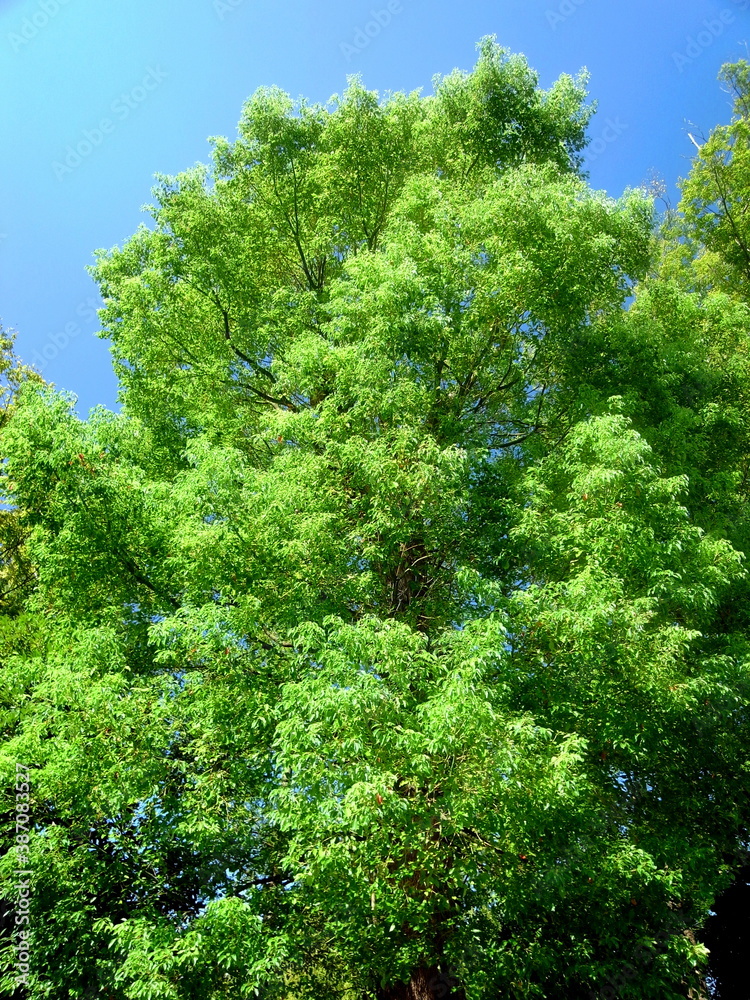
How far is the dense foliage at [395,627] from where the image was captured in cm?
676

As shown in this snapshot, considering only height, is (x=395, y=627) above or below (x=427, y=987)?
above

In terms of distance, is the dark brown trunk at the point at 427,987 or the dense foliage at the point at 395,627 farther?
the dark brown trunk at the point at 427,987

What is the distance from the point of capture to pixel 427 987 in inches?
314

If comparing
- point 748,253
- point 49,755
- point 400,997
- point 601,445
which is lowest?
point 400,997

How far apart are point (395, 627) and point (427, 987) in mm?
4081

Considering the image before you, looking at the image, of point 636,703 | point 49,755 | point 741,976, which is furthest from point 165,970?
point 741,976

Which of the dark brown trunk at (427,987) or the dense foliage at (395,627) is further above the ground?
the dense foliage at (395,627)

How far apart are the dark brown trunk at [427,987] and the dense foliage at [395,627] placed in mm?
35

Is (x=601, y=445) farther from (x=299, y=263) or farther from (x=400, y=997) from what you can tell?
(x=299, y=263)

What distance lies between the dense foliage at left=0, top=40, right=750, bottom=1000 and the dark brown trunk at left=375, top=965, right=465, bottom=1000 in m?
0.03

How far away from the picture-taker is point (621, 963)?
7.29m

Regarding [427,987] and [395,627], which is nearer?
[395,627]

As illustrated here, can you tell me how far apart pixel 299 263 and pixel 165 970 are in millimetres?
11105

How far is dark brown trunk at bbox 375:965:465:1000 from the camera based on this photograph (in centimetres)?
790
